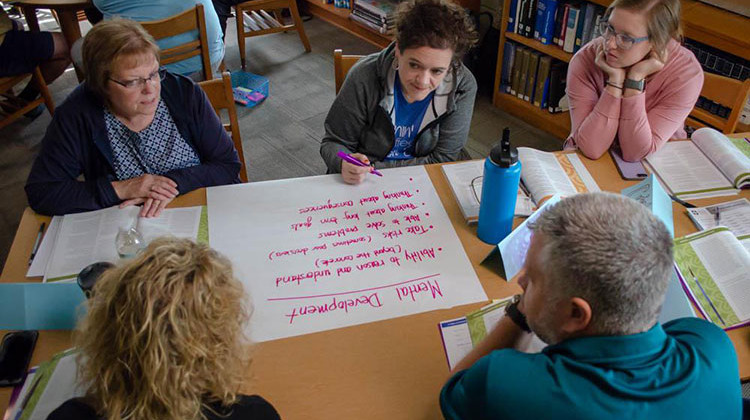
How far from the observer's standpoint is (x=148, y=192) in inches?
62.9

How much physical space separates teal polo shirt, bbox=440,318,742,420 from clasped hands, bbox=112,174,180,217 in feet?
3.28

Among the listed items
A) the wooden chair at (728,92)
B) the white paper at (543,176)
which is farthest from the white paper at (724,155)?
the white paper at (543,176)

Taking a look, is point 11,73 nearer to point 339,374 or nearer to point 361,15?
point 361,15

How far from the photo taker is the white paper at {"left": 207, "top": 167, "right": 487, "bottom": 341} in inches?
52.1

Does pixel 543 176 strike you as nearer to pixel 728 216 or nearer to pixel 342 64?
pixel 728 216

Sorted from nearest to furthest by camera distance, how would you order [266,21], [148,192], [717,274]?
1. [717,274]
2. [148,192]
3. [266,21]

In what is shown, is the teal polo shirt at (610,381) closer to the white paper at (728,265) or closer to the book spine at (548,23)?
the white paper at (728,265)

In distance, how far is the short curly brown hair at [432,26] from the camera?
1663mm

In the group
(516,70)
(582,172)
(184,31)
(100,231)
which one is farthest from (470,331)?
(516,70)

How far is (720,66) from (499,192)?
193 cm

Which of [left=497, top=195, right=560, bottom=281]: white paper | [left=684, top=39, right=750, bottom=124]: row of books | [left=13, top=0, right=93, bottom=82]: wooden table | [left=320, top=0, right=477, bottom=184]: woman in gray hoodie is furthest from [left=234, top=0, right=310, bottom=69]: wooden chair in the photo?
[left=497, top=195, right=560, bottom=281]: white paper

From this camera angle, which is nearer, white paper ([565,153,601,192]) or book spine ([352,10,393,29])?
white paper ([565,153,601,192])

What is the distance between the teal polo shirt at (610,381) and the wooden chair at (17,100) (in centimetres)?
295

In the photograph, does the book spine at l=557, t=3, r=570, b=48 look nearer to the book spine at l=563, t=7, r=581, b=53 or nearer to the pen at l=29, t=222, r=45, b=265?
the book spine at l=563, t=7, r=581, b=53
